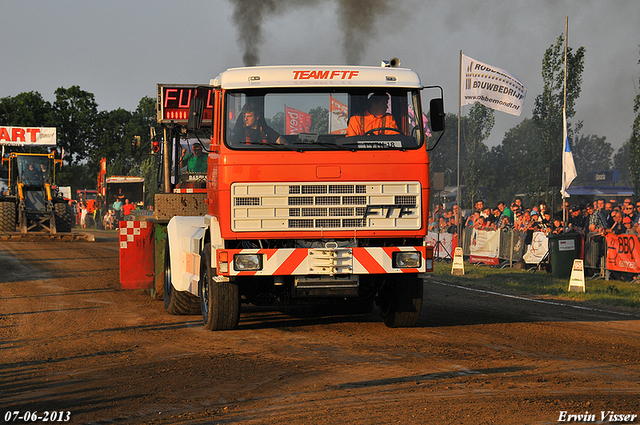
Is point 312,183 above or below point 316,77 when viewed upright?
below

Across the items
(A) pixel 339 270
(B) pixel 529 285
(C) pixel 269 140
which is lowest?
(B) pixel 529 285

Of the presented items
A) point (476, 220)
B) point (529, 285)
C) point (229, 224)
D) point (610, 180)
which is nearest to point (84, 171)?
point (610, 180)

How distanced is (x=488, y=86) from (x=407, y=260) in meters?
17.0

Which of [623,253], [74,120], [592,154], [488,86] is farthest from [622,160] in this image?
[623,253]

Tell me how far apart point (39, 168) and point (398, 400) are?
29.3 meters

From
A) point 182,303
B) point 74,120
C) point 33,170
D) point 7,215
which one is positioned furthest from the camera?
point 74,120

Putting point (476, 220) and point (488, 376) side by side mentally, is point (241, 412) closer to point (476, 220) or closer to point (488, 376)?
point (488, 376)

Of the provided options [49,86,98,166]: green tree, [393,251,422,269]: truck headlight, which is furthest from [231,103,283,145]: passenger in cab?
[49,86,98,166]: green tree

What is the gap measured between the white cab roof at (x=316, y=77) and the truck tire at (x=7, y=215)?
24.9 metres

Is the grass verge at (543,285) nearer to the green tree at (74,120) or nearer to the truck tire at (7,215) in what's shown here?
the truck tire at (7,215)

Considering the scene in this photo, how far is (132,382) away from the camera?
6102 mm

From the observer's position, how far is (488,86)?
939 inches

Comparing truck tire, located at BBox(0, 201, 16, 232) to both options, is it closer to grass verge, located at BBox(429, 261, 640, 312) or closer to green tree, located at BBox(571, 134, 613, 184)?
grass verge, located at BBox(429, 261, 640, 312)

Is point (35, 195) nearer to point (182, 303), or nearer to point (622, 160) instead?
point (182, 303)
